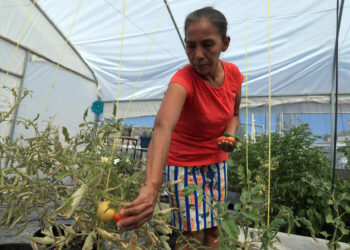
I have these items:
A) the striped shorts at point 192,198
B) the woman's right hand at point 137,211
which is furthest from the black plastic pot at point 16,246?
the woman's right hand at point 137,211

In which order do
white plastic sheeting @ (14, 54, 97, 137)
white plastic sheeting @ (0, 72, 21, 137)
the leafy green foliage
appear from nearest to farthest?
the leafy green foliage → white plastic sheeting @ (0, 72, 21, 137) → white plastic sheeting @ (14, 54, 97, 137)

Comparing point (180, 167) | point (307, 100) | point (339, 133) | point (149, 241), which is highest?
point (307, 100)

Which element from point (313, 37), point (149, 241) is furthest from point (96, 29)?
point (149, 241)

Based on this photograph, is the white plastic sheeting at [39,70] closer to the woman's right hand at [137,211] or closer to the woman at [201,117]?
the woman at [201,117]

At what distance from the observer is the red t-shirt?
2.51 feet

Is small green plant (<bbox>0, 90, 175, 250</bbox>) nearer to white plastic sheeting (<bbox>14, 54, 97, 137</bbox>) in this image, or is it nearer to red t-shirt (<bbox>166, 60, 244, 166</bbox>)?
red t-shirt (<bbox>166, 60, 244, 166</bbox>)

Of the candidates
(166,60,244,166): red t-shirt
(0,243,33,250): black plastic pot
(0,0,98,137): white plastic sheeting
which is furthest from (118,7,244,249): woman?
(0,0,98,137): white plastic sheeting

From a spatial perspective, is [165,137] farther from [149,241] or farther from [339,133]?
[339,133]

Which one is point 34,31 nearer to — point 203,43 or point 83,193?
point 203,43

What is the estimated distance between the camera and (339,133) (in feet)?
10.5

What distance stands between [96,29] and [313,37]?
285cm

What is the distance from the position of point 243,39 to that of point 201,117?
2884mm

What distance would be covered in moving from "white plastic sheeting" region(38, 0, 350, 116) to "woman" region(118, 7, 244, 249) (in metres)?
2.15

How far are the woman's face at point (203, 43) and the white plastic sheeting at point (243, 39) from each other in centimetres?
225
